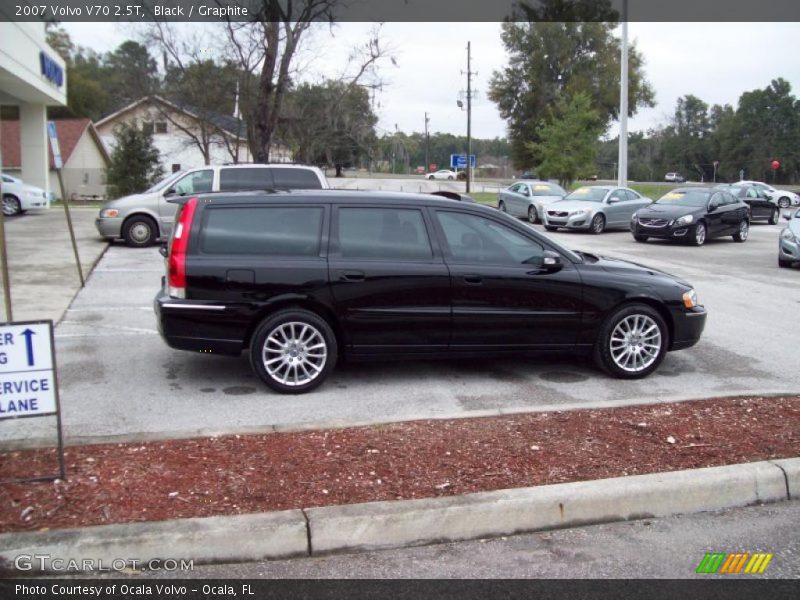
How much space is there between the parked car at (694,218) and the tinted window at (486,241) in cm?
1546

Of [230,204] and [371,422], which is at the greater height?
[230,204]

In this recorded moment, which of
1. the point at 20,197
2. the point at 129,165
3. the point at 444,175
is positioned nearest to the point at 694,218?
the point at 129,165

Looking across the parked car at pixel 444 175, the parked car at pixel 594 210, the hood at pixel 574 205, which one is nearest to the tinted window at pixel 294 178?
the parked car at pixel 594 210

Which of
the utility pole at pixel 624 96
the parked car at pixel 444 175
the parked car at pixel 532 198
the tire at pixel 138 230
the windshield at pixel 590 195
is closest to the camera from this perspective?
the tire at pixel 138 230

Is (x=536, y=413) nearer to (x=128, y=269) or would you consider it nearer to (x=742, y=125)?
(x=128, y=269)

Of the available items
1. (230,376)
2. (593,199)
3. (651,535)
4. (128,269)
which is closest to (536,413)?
(651,535)

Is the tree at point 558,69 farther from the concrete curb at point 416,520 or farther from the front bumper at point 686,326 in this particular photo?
the concrete curb at point 416,520

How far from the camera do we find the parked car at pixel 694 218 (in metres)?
21.1

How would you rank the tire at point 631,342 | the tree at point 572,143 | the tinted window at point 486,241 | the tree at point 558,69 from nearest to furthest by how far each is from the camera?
the tinted window at point 486,241 < the tire at point 631,342 < the tree at point 572,143 < the tree at point 558,69

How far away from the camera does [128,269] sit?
14.2 metres

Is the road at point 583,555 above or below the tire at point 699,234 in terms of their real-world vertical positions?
below

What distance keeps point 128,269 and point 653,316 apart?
33.2 ft

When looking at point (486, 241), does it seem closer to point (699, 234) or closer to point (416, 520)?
point (416, 520)

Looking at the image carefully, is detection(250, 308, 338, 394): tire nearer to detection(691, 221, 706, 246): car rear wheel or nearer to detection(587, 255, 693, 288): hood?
detection(587, 255, 693, 288): hood
